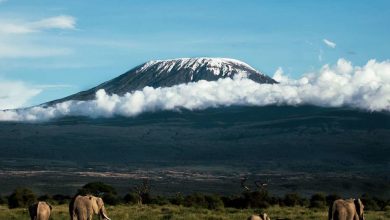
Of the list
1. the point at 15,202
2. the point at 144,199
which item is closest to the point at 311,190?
the point at 144,199

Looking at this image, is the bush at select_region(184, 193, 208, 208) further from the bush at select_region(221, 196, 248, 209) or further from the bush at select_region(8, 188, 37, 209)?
the bush at select_region(8, 188, 37, 209)

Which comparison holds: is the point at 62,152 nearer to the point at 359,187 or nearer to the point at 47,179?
the point at 47,179

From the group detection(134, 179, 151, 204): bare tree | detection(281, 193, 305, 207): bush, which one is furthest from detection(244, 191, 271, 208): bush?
detection(134, 179, 151, 204): bare tree

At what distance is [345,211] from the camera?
2072cm

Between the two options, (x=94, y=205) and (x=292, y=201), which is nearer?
(x=94, y=205)

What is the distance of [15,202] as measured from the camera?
44.8 m

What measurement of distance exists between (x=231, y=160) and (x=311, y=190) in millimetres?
76940

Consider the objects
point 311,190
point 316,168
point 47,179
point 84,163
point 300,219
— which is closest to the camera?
point 300,219

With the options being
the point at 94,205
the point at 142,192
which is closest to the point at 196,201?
the point at 142,192

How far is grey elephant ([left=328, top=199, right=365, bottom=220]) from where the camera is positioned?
67.9 feet

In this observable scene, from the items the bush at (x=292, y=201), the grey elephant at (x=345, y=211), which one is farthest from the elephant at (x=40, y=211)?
the bush at (x=292, y=201)

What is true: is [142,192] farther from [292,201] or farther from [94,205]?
[94,205]

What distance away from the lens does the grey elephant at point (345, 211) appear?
67.9 ft

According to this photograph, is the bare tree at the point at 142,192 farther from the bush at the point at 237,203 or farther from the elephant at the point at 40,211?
the elephant at the point at 40,211
